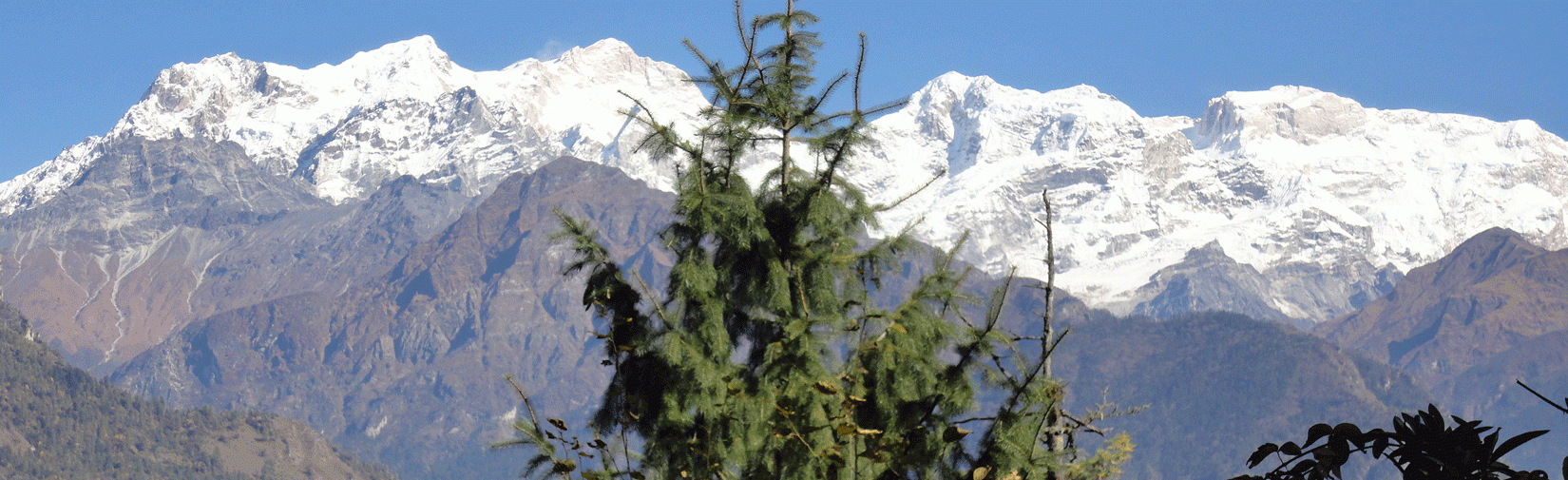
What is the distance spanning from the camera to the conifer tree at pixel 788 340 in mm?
12477

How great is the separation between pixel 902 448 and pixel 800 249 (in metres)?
2.42

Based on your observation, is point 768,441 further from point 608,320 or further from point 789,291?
point 789,291

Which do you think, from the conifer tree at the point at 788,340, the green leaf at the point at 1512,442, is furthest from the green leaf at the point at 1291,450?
the conifer tree at the point at 788,340

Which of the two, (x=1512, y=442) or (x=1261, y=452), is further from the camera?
(x=1261, y=452)

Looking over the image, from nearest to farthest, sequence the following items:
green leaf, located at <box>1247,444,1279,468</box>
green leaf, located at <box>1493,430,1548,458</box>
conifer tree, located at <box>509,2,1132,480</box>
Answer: green leaf, located at <box>1493,430,1548,458</box>, green leaf, located at <box>1247,444,1279,468</box>, conifer tree, located at <box>509,2,1132,480</box>

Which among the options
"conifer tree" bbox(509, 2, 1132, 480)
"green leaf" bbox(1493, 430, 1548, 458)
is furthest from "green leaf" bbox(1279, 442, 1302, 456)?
"conifer tree" bbox(509, 2, 1132, 480)

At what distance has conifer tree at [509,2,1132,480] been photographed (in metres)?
12.5

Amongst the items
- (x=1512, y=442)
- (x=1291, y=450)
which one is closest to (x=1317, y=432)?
(x=1291, y=450)

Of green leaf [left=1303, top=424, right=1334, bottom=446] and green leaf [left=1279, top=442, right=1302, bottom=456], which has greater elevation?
green leaf [left=1303, top=424, right=1334, bottom=446]

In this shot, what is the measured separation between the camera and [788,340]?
13.3 m

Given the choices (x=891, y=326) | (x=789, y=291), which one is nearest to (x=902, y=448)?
(x=891, y=326)

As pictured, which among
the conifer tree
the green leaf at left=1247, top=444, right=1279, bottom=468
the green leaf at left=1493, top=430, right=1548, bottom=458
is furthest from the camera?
the conifer tree

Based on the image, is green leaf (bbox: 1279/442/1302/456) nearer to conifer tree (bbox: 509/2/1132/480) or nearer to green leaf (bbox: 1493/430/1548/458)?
green leaf (bbox: 1493/430/1548/458)

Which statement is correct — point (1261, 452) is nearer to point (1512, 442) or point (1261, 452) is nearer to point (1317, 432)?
point (1317, 432)
